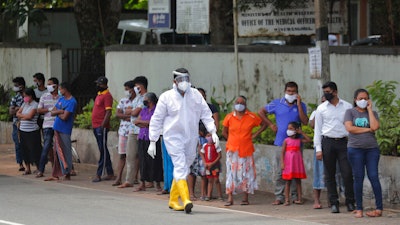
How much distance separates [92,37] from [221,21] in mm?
5054

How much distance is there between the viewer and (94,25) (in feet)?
77.0

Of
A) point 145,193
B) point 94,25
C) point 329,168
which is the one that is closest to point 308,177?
point 329,168

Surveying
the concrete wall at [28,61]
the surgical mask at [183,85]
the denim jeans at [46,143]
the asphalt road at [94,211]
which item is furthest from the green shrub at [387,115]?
the concrete wall at [28,61]

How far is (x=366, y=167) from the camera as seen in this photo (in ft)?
41.0

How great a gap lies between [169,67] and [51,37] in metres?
12.6

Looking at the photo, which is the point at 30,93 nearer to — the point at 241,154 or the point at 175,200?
the point at 241,154

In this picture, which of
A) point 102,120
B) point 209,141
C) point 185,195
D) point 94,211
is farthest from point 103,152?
point 185,195

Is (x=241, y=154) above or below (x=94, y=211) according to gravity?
above

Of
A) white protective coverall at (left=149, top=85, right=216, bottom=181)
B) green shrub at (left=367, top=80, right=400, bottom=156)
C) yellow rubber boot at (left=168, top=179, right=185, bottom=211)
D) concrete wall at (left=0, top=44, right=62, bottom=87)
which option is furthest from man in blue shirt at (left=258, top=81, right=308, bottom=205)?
concrete wall at (left=0, top=44, right=62, bottom=87)

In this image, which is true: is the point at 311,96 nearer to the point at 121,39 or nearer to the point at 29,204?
the point at 29,204

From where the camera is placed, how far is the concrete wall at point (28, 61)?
75.6 ft

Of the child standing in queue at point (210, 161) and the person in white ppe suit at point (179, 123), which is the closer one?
the person in white ppe suit at point (179, 123)

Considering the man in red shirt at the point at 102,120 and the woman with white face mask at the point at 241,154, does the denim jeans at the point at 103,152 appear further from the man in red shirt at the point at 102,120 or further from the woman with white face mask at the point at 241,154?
the woman with white face mask at the point at 241,154

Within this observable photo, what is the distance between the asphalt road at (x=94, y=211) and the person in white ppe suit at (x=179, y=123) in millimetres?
520
